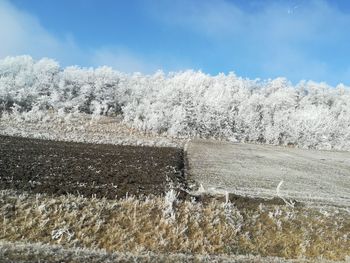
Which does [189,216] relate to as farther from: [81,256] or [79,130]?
[79,130]

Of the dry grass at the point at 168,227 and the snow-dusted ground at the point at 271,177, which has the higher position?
the snow-dusted ground at the point at 271,177

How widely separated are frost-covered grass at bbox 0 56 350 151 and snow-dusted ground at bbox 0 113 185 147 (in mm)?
2582

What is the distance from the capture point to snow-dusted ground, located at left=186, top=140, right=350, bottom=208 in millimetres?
24047

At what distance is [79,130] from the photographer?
5456 cm

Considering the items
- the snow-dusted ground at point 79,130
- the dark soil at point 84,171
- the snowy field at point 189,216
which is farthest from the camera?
the snow-dusted ground at point 79,130

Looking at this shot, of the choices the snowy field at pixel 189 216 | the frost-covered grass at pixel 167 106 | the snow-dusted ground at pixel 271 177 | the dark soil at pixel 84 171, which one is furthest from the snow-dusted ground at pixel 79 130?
the dark soil at pixel 84 171

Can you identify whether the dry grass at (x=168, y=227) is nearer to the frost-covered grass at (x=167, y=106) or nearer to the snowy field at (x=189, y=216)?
the snowy field at (x=189, y=216)

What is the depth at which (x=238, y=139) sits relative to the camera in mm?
73000

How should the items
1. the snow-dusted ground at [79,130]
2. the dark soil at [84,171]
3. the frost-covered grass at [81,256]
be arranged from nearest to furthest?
the frost-covered grass at [81,256] < the dark soil at [84,171] < the snow-dusted ground at [79,130]

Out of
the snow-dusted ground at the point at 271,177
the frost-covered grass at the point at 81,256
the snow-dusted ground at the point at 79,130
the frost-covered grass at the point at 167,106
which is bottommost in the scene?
the frost-covered grass at the point at 81,256

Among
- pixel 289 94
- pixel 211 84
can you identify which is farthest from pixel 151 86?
pixel 289 94

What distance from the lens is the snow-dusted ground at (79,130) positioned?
150 feet

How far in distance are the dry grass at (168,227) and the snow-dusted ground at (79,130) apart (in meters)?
26.5

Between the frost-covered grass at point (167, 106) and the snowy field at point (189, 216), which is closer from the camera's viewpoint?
the snowy field at point (189, 216)
